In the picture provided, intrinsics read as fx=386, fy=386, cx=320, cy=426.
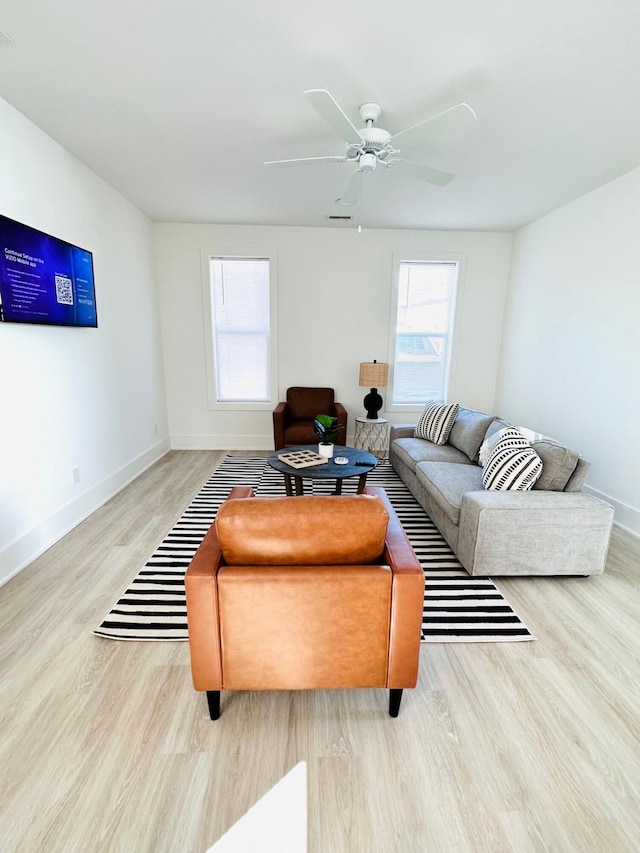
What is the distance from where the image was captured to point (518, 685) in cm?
164

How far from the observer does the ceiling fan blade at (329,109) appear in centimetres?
168

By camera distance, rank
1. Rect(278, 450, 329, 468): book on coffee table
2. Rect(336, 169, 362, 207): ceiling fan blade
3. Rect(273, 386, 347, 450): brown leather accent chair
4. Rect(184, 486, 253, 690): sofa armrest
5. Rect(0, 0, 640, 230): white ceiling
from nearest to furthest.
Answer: Rect(184, 486, 253, 690): sofa armrest
Rect(0, 0, 640, 230): white ceiling
Rect(336, 169, 362, 207): ceiling fan blade
Rect(278, 450, 329, 468): book on coffee table
Rect(273, 386, 347, 450): brown leather accent chair

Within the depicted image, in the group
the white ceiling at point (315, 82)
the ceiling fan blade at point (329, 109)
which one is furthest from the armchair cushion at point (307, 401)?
the ceiling fan blade at point (329, 109)

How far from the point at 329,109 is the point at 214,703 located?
8.60 ft

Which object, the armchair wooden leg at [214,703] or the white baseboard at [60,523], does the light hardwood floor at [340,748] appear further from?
the white baseboard at [60,523]

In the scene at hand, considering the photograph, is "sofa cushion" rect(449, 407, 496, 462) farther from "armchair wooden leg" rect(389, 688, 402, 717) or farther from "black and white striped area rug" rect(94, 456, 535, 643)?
"armchair wooden leg" rect(389, 688, 402, 717)

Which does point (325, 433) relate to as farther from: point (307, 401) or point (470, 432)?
point (307, 401)

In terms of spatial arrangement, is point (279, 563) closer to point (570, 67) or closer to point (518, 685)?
point (518, 685)

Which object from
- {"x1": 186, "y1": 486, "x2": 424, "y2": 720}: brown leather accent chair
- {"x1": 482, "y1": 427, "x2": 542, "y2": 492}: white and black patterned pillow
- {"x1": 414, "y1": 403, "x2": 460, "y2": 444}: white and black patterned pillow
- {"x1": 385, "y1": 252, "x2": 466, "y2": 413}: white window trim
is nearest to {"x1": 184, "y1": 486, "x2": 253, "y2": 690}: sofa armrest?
{"x1": 186, "y1": 486, "x2": 424, "y2": 720}: brown leather accent chair

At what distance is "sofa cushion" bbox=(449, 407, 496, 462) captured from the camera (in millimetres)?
3426

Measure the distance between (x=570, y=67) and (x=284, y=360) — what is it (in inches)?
141

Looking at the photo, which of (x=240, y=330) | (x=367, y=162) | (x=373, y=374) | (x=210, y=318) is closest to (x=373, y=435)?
(x=373, y=374)

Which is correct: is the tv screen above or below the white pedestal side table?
above

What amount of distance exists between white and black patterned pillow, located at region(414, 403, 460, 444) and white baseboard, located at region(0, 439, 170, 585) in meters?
2.98
